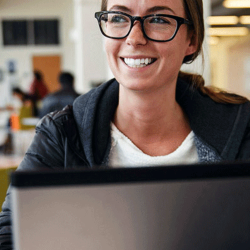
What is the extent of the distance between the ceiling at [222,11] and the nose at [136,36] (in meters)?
7.80

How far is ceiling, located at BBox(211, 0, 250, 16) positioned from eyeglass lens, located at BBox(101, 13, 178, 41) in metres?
7.74

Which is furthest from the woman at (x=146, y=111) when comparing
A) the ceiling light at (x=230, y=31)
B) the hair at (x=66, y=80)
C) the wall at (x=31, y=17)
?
the wall at (x=31, y=17)

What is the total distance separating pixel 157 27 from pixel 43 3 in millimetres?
12685

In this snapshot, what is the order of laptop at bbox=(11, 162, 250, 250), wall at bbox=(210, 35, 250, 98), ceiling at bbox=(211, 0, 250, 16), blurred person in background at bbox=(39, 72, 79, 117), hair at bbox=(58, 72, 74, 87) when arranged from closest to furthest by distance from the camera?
laptop at bbox=(11, 162, 250, 250)
blurred person in background at bbox=(39, 72, 79, 117)
hair at bbox=(58, 72, 74, 87)
ceiling at bbox=(211, 0, 250, 16)
wall at bbox=(210, 35, 250, 98)

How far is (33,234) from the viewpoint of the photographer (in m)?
0.43

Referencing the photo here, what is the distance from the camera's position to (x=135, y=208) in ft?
1.49

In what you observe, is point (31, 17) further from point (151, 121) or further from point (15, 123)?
point (151, 121)

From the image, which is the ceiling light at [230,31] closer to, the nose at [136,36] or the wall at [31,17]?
the wall at [31,17]

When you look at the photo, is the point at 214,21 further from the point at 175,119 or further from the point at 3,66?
the point at 175,119

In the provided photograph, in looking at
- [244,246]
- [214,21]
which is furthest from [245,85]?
[244,246]

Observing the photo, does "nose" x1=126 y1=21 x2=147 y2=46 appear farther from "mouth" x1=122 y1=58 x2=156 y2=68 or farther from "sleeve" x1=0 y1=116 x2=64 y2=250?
"sleeve" x1=0 y1=116 x2=64 y2=250

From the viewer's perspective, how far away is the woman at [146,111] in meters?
1.06

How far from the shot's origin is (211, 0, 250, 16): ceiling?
8.46 metres

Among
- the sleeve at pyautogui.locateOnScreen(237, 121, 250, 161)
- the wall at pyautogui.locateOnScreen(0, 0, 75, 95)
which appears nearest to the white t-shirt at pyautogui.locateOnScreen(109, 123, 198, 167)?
the sleeve at pyautogui.locateOnScreen(237, 121, 250, 161)
